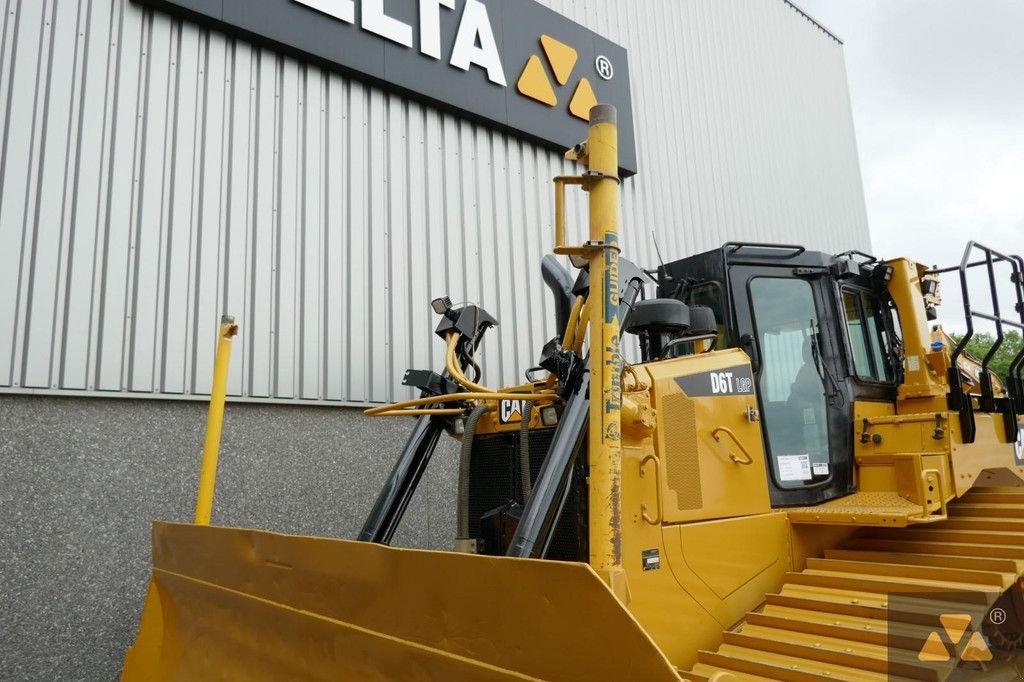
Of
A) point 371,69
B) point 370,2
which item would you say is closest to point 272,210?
point 371,69

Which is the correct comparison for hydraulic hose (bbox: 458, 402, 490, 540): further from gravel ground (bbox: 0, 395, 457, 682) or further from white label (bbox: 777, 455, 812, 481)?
gravel ground (bbox: 0, 395, 457, 682)

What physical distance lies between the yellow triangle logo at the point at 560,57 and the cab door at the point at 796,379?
4.87 m

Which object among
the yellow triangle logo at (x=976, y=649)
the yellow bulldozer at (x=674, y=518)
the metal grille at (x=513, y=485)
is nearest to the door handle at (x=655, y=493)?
the yellow bulldozer at (x=674, y=518)

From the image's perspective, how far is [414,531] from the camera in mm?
6188

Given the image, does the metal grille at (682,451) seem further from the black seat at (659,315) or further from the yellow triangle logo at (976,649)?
the yellow triangle logo at (976,649)

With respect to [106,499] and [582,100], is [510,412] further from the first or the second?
[582,100]

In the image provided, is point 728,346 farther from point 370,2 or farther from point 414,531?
point 370,2

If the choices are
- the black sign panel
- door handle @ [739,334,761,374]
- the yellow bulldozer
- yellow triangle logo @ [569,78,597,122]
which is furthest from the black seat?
yellow triangle logo @ [569,78,597,122]

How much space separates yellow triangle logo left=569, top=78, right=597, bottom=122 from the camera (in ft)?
27.2

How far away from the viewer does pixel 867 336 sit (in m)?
4.34

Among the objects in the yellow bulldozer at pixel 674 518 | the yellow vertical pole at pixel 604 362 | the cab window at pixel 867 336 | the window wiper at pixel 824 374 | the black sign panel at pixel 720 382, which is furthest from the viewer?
the cab window at pixel 867 336

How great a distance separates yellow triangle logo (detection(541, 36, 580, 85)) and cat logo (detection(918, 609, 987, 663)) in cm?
672

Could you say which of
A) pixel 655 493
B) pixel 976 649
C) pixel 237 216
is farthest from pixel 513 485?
pixel 237 216

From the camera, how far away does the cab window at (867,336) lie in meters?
4.22
